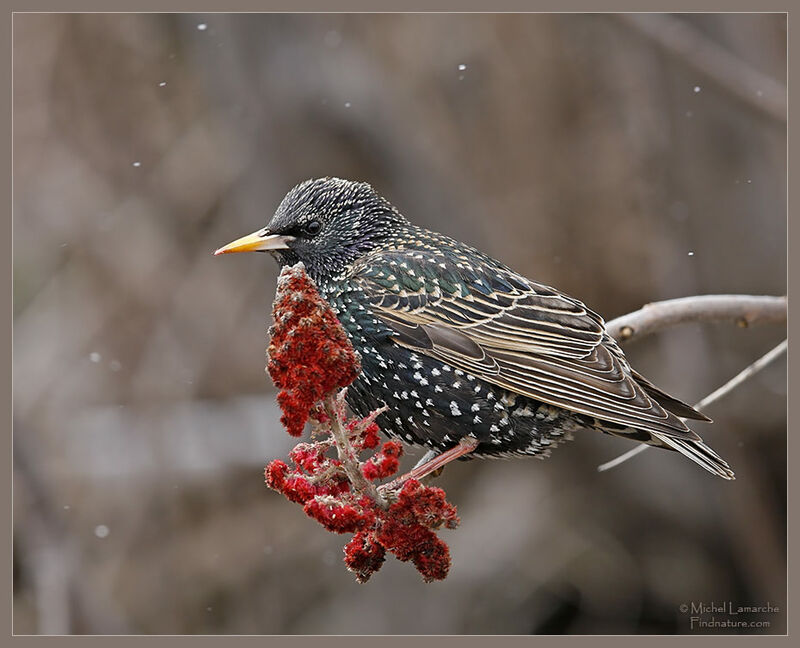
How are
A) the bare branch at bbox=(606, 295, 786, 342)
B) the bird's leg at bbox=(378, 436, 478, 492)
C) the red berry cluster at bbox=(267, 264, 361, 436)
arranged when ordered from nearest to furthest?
the red berry cluster at bbox=(267, 264, 361, 436) < the bird's leg at bbox=(378, 436, 478, 492) < the bare branch at bbox=(606, 295, 786, 342)

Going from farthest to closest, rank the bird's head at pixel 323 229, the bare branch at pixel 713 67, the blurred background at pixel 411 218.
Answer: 1. the blurred background at pixel 411 218
2. the bare branch at pixel 713 67
3. the bird's head at pixel 323 229

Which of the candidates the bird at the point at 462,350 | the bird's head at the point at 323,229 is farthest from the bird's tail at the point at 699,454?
the bird's head at the point at 323,229

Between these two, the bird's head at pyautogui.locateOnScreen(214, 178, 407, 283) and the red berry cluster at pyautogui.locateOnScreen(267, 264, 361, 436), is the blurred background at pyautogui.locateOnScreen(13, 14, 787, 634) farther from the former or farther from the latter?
the red berry cluster at pyautogui.locateOnScreen(267, 264, 361, 436)

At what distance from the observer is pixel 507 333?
11.1 ft

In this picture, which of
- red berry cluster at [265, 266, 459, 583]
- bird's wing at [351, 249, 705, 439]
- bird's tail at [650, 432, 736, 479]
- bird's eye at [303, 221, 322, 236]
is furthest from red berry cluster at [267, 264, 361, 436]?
bird's tail at [650, 432, 736, 479]

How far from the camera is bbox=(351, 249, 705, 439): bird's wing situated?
318 cm

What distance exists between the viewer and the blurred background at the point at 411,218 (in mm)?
6637

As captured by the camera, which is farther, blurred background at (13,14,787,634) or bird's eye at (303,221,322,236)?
blurred background at (13,14,787,634)

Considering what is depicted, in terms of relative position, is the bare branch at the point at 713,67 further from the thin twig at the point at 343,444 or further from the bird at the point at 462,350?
the thin twig at the point at 343,444

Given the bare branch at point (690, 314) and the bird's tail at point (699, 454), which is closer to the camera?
the bird's tail at point (699, 454)

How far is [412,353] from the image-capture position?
3242 mm

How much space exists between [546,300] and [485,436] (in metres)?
0.62

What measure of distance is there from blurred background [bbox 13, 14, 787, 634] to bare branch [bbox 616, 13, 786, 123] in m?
1.05

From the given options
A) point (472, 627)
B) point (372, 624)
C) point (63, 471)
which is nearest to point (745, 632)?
point (472, 627)
